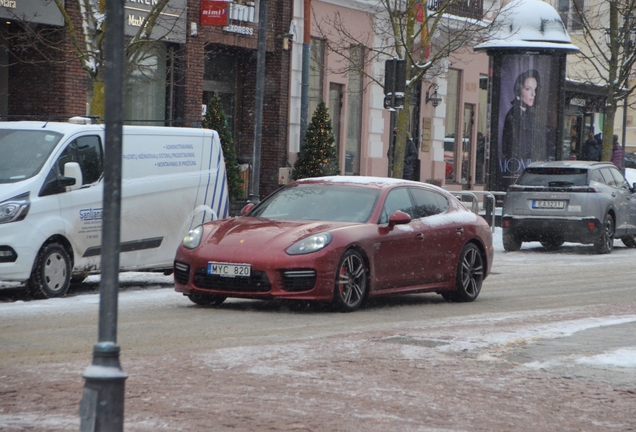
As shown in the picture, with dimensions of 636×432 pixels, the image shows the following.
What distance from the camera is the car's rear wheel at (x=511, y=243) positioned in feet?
77.1

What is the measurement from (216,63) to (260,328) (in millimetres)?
20239

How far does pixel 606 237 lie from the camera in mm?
23078

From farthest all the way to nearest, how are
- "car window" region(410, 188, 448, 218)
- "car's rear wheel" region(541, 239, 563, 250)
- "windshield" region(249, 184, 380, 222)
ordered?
"car's rear wheel" region(541, 239, 563, 250), "car window" region(410, 188, 448, 218), "windshield" region(249, 184, 380, 222)

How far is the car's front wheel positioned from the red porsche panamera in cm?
1

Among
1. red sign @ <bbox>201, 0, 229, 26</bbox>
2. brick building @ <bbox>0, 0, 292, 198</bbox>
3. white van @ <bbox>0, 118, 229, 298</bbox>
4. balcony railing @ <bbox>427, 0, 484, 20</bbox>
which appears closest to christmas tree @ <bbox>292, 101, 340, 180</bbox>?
brick building @ <bbox>0, 0, 292, 198</bbox>

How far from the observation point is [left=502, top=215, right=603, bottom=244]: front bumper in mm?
22609

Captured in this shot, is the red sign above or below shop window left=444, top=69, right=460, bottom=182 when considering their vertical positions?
above

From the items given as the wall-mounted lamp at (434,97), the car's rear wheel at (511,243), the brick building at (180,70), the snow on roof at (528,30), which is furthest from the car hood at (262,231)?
the wall-mounted lamp at (434,97)

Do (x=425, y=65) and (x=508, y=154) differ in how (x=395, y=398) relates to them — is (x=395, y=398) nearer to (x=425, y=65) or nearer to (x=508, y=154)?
(x=425, y=65)

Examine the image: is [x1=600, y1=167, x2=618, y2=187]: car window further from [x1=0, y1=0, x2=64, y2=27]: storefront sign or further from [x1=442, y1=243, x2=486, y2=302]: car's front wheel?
[x1=0, y1=0, x2=64, y2=27]: storefront sign

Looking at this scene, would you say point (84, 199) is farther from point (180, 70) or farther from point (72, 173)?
point (180, 70)

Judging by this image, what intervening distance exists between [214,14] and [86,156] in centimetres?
1454

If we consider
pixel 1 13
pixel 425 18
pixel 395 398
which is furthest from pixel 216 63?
pixel 395 398

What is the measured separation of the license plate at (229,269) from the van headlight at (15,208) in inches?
87.0
